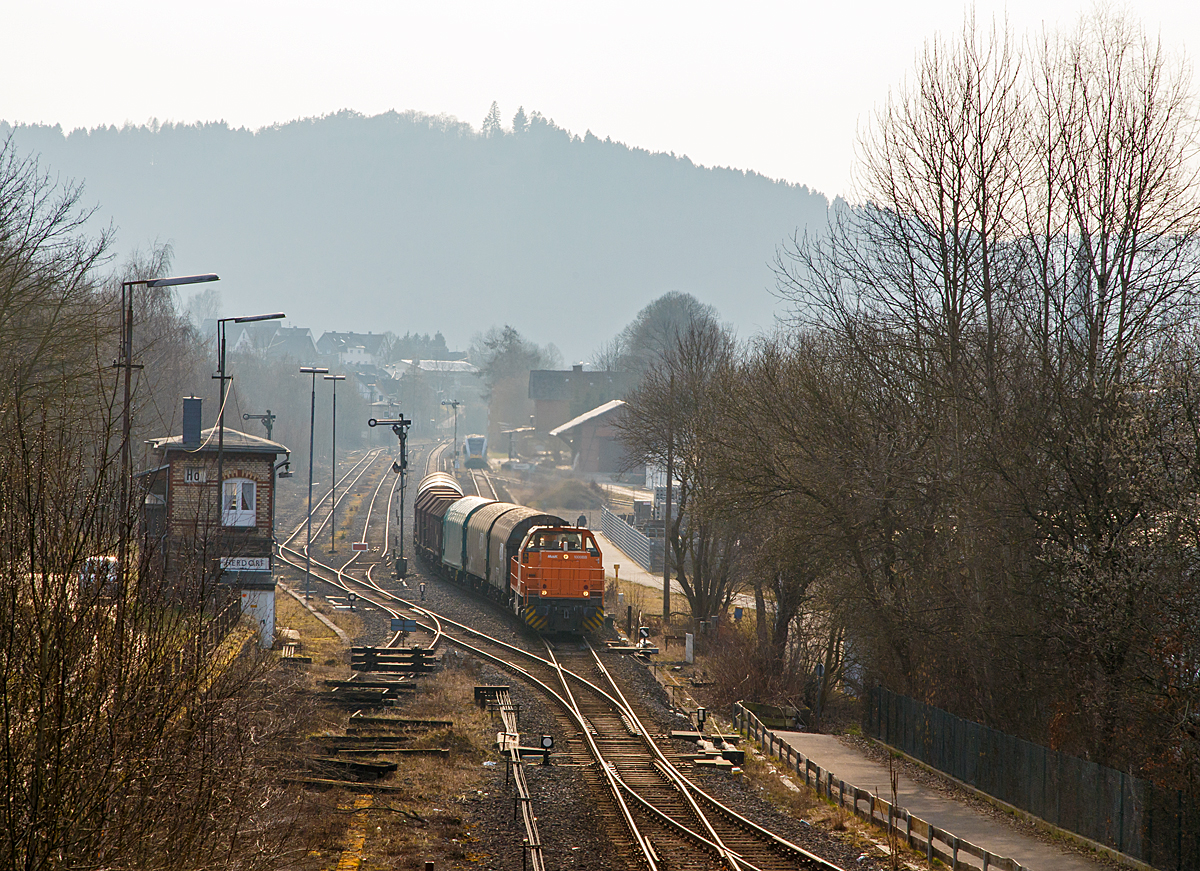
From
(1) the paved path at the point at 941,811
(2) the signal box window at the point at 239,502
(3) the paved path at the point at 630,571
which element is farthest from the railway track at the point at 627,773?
(3) the paved path at the point at 630,571

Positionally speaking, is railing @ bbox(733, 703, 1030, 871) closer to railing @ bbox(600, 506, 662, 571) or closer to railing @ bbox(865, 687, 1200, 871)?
railing @ bbox(865, 687, 1200, 871)

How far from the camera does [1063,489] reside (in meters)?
16.7

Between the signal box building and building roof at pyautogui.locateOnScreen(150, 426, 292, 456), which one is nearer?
the signal box building

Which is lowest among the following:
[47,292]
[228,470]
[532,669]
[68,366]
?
[532,669]

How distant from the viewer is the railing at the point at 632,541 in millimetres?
53500

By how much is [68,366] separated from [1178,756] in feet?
77.7

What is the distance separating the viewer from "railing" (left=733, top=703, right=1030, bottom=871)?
41.1 feet

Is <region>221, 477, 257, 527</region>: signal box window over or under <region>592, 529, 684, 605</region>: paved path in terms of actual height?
over

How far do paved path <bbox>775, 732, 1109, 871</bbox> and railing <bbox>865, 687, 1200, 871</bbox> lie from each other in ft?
2.19

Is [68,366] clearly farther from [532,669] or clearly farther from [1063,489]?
[1063,489]

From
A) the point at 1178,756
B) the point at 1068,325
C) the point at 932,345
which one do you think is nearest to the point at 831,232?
the point at 932,345

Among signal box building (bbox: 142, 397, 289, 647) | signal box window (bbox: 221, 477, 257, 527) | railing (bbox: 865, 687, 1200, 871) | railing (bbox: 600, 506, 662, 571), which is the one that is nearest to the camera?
railing (bbox: 865, 687, 1200, 871)

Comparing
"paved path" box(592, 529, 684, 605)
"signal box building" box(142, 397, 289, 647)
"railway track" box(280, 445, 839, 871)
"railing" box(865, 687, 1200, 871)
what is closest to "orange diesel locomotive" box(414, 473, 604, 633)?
"railway track" box(280, 445, 839, 871)

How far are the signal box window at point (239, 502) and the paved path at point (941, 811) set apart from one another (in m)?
18.5
